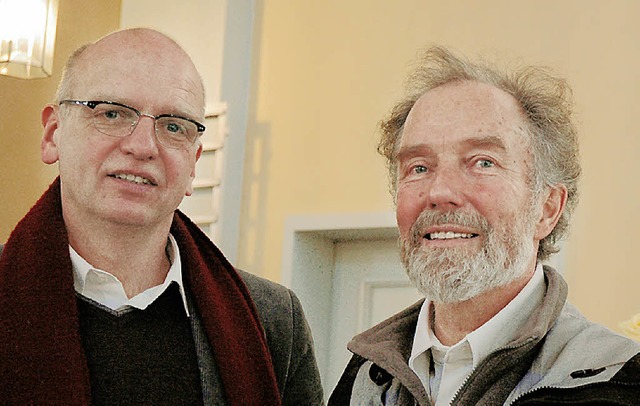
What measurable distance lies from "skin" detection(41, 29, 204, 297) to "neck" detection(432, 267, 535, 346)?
0.57 meters

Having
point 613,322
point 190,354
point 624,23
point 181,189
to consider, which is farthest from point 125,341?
point 624,23

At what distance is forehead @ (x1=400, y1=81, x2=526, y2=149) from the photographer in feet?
7.30

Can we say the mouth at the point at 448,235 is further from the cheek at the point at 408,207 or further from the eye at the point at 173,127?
the eye at the point at 173,127

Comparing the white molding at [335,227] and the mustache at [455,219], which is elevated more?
the mustache at [455,219]

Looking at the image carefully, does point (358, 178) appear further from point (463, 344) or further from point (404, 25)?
point (463, 344)

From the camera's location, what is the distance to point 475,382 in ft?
6.72

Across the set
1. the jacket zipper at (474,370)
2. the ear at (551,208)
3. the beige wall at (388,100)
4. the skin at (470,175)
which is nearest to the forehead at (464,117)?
the skin at (470,175)

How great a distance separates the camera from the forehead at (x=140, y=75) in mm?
2348

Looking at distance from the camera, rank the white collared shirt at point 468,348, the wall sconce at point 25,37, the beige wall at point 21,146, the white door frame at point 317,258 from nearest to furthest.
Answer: the white collared shirt at point 468,348 → the wall sconce at point 25,37 → the white door frame at point 317,258 → the beige wall at point 21,146

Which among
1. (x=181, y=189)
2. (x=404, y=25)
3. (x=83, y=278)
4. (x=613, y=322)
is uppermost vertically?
(x=404, y=25)

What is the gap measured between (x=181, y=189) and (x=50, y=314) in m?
0.34

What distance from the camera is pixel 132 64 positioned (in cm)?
237

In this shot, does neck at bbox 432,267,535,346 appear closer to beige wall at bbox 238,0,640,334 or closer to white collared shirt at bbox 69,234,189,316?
white collared shirt at bbox 69,234,189,316

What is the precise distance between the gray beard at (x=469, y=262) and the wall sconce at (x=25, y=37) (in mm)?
2564
